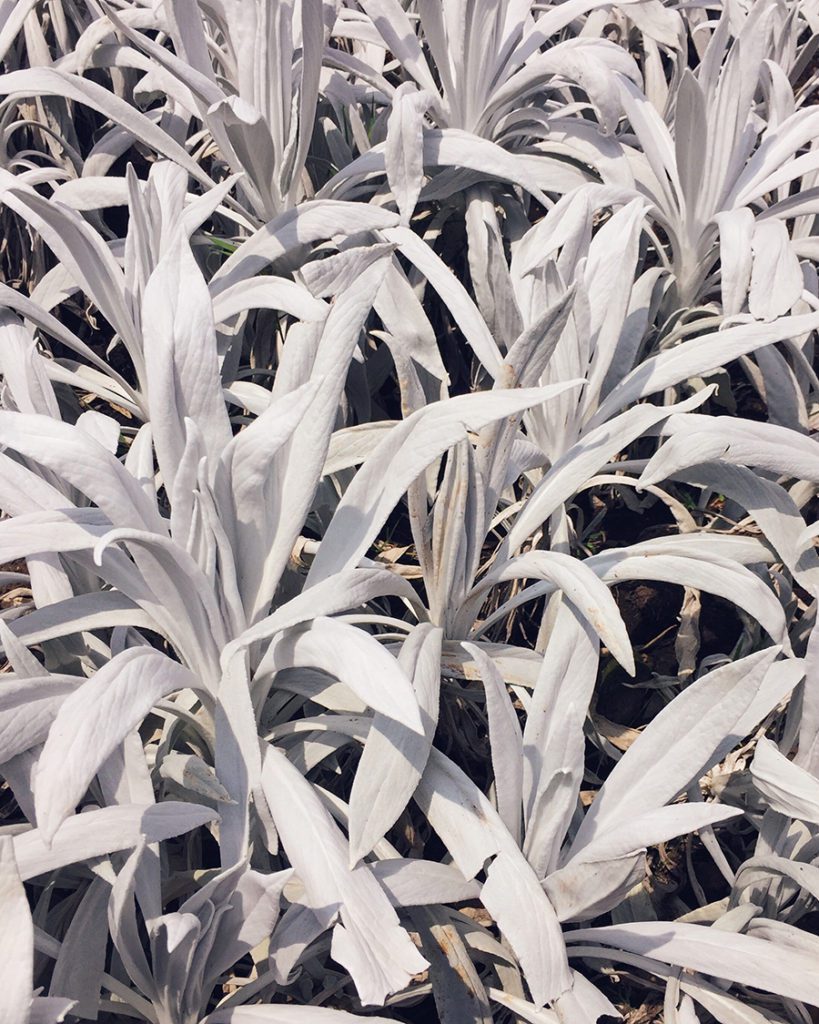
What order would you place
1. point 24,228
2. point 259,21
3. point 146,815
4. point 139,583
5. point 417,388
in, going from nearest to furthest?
point 146,815 < point 139,583 < point 417,388 < point 259,21 < point 24,228

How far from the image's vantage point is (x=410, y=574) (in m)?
1.04

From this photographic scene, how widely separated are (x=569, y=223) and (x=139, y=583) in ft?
2.02

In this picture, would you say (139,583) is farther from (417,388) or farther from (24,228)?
(24,228)

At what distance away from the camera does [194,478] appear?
2.42 feet

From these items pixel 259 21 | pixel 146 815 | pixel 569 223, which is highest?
pixel 259 21

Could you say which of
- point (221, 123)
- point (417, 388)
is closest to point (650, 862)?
point (417, 388)

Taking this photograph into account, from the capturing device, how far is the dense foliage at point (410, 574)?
0.68 metres

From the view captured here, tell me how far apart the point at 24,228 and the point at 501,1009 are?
1.32 meters

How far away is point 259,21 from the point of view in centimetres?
111

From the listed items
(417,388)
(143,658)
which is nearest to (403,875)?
(143,658)

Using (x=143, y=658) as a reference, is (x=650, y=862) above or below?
below

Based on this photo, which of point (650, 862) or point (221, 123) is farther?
point (221, 123)

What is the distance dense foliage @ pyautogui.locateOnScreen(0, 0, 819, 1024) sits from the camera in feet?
2.25

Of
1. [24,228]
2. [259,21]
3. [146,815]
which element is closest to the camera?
[146,815]
